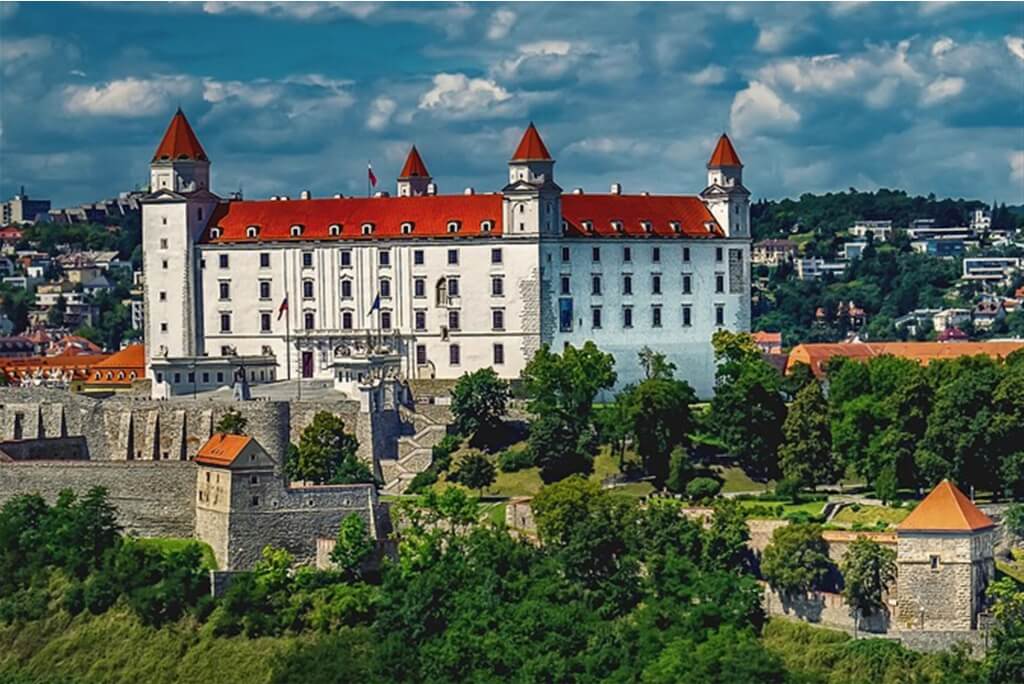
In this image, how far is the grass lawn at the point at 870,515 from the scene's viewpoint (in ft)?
200

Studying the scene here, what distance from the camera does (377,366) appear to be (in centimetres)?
7550

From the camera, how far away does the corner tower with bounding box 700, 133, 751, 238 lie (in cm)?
8117

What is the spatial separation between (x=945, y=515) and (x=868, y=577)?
216 centimetres

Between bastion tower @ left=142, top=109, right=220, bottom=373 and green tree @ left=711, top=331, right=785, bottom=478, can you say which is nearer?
green tree @ left=711, top=331, right=785, bottom=478

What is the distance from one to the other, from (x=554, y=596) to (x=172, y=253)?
25410mm

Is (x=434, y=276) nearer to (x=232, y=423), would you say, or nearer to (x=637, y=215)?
(x=637, y=215)

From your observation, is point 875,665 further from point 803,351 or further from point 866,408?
→ point 803,351

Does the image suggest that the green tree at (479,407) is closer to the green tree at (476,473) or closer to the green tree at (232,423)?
the green tree at (476,473)

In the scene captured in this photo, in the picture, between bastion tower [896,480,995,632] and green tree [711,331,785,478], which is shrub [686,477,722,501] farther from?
bastion tower [896,480,995,632]

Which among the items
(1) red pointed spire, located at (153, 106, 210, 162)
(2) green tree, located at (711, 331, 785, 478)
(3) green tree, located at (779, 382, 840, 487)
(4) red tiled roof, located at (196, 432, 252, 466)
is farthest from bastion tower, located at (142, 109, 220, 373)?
(3) green tree, located at (779, 382, 840, 487)

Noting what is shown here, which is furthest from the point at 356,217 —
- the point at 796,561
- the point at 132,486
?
the point at 796,561

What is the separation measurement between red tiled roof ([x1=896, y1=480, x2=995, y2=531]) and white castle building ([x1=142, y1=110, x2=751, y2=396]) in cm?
2261

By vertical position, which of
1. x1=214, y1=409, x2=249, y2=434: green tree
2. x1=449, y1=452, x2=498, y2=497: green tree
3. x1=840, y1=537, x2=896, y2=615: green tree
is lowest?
x1=840, y1=537, x2=896, y2=615: green tree

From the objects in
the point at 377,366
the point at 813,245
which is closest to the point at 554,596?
the point at 377,366
